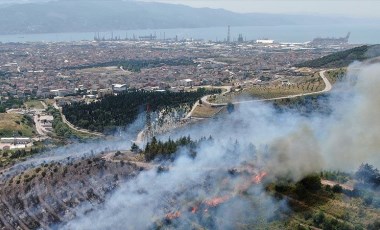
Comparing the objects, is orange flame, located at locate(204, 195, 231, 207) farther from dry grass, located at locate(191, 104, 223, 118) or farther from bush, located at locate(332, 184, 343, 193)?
dry grass, located at locate(191, 104, 223, 118)

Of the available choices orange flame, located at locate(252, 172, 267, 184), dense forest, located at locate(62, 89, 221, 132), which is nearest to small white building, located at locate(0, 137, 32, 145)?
dense forest, located at locate(62, 89, 221, 132)

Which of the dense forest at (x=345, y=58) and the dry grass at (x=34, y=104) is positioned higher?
the dense forest at (x=345, y=58)

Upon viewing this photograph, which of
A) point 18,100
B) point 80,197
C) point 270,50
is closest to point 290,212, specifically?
point 80,197

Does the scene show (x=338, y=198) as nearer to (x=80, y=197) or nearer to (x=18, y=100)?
(x=80, y=197)

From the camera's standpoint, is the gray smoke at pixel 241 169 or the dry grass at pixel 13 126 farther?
the dry grass at pixel 13 126

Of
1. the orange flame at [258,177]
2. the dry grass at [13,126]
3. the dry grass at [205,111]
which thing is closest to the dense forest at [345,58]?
the dry grass at [205,111]

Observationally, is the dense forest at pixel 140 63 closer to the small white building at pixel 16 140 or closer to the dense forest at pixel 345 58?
the dense forest at pixel 345 58

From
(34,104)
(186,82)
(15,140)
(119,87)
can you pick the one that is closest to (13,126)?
(15,140)

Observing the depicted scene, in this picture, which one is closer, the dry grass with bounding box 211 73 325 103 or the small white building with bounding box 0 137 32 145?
the small white building with bounding box 0 137 32 145

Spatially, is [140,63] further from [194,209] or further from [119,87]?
[194,209]
